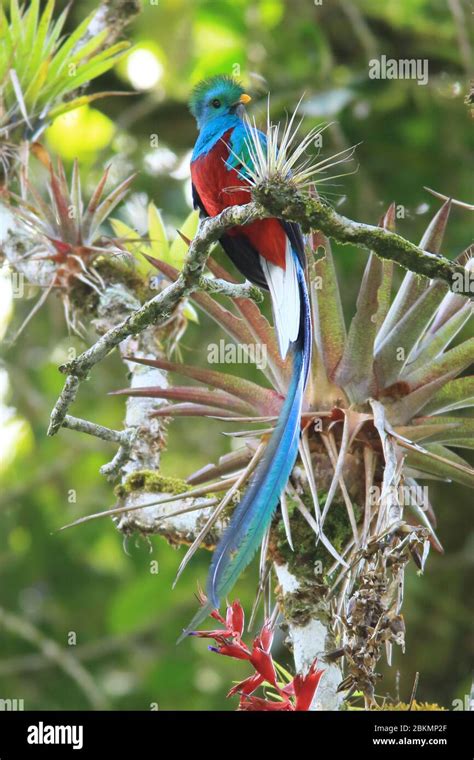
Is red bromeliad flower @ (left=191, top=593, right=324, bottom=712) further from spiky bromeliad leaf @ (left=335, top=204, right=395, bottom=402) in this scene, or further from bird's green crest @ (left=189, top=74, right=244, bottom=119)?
bird's green crest @ (left=189, top=74, right=244, bottom=119)

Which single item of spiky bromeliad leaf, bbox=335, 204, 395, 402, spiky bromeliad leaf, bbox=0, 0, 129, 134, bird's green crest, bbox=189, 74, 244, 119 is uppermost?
Answer: spiky bromeliad leaf, bbox=0, 0, 129, 134

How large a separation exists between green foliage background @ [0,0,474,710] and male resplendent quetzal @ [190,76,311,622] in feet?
7.76

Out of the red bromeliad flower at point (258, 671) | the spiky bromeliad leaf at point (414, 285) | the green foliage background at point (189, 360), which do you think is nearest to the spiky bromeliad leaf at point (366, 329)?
the spiky bromeliad leaf at point (414, 285)

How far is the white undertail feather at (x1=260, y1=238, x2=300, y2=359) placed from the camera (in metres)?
2.79

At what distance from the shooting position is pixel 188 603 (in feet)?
21.0

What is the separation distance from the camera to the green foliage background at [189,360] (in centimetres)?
630

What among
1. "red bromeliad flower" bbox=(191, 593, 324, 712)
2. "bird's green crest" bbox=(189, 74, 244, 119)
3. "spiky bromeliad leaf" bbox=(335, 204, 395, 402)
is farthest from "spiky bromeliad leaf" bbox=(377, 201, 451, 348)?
"bird's green crest" bbox=(189, 74, 244, 119)

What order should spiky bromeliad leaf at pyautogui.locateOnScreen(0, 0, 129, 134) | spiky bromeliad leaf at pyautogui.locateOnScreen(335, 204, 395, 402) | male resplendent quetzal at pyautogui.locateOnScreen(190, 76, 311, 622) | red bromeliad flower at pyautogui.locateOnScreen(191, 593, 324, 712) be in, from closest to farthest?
→ 1. red bromeliad flower at pyautogui.locateOnScreen(191, 593, 324, 712)
2. male resplendent quetzal at pyautogui.locateOnScreen(190, 76, 311, 622)
3. spiky bromeliad leaf at pyautogui.locateOnScreen(335, 204, 395, 402)
4. spiky bromeliad leaf at pyautogui.locateOnScreen(0, 0, 129, 134)

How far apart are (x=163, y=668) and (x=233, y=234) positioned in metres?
3.68

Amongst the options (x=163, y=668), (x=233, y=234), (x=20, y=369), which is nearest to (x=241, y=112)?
(x=233, y=234)

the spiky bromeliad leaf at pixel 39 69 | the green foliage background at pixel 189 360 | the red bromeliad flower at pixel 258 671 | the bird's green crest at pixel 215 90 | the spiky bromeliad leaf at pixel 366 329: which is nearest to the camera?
the red bromeliad flower at pixel 258 671

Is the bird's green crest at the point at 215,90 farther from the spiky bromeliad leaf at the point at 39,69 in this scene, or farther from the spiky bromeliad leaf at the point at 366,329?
the spiky bromeliad leaf at the point at 366,329

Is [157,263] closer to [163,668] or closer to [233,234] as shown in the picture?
[233,234]

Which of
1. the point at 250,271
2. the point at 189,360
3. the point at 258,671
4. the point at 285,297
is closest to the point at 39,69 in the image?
the point at 250,271
